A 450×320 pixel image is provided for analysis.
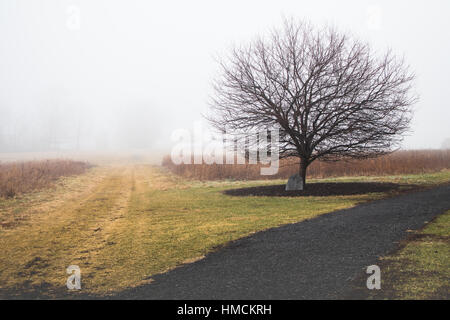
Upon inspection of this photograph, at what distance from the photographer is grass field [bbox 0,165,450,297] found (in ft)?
20.5

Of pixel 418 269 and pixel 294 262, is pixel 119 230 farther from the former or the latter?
pixel 418 269

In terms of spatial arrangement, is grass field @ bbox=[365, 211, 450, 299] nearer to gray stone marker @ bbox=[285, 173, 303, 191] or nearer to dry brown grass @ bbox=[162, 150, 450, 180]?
gray stone marker @ bbox=[285, 173, 303, 191]

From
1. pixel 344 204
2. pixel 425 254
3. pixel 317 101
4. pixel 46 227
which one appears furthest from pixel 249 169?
pixel 425 254

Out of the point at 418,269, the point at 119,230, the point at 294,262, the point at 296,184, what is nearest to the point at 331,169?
the point at 296,184

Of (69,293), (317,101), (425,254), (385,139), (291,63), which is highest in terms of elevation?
(291,63)

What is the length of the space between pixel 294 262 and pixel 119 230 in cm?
545

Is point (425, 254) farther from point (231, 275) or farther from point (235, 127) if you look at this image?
point (235, 127)

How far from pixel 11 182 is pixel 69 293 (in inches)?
588

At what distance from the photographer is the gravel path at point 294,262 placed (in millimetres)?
5021

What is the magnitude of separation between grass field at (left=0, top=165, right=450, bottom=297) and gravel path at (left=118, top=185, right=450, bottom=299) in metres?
0.57

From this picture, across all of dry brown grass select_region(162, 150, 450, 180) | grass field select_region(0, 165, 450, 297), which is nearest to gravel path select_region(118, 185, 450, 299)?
grass field select_region(0, 165, 450, 297)

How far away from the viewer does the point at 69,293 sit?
541 centimetres

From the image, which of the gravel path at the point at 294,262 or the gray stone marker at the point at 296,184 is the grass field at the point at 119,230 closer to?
the gravel path at the point at 294,262
